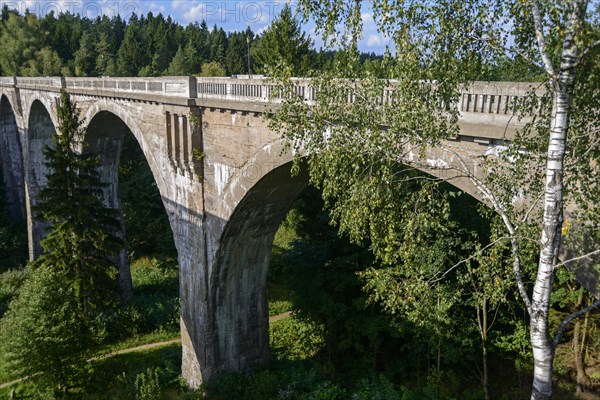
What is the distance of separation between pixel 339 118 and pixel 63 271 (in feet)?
51.7

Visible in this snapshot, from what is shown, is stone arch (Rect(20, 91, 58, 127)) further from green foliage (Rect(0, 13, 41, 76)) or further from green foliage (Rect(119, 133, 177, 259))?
green foliage (Rect(0, 13, 41, 76))

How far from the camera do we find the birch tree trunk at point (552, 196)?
183 inches

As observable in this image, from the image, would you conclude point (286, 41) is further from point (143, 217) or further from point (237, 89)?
point (237, 89)

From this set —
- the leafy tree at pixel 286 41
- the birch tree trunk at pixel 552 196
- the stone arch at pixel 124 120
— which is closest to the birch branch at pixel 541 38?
the birch tree trunk at pixel 552 196

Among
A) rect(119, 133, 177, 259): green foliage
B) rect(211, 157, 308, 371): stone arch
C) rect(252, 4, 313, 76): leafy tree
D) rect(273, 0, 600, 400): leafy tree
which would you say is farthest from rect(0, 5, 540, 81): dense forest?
rect(273, 0, 600, 400): leafy tree

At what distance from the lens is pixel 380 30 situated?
235 inches

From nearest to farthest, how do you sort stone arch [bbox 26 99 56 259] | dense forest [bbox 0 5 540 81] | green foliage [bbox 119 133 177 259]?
stone arch [bbox 26 99 56 259] < green foliage [bbox 119 133 177 259] < dense forest [bbox 0 5 540 81]

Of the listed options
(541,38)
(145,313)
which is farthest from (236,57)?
(541,38)

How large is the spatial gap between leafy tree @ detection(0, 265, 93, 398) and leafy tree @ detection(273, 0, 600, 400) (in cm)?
1190

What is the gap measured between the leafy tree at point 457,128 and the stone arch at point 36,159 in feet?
94.9

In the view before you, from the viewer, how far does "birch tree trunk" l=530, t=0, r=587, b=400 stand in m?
4.64

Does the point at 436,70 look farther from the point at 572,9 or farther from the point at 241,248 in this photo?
the point at 241,248

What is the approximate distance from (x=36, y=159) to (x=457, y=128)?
31.8 m

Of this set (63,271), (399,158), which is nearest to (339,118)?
(399,158)
